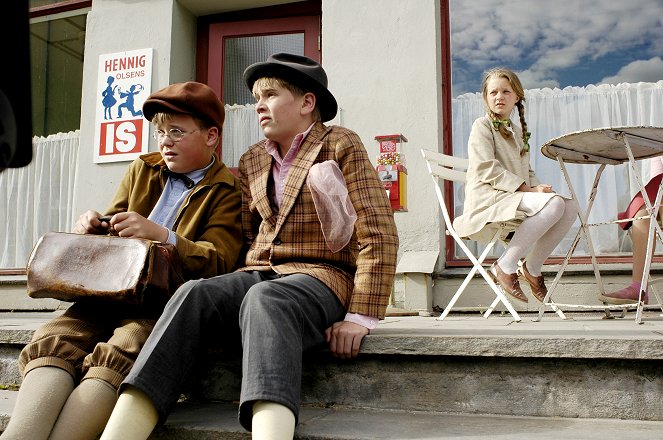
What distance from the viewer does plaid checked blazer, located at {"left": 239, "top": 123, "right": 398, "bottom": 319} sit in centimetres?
234

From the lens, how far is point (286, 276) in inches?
92.5

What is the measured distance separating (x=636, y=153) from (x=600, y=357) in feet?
6.72

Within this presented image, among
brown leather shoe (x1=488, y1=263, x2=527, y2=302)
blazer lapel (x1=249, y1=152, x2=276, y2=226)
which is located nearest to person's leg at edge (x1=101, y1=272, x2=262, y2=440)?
blazer lapel (x1=249, y1=152, x2=276, y2=226)

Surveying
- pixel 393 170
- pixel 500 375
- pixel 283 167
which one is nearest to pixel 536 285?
pixel 393 170

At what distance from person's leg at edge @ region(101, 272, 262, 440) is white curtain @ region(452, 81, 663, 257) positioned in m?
3.27

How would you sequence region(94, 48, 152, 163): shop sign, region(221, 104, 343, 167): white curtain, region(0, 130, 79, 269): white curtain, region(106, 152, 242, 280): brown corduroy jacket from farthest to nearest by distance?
region(0, 130, 79, 269): white curtain < region(221, 104, 343, 167): white curtain < region(94, 48, 152, 163): shop sign < region(106, 152, 242, 280): brown corduroy jacket

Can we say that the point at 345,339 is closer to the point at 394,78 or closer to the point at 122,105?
the point at 394,78

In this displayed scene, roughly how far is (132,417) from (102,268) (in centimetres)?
61

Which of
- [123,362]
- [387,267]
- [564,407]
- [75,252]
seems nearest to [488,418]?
[564,407]

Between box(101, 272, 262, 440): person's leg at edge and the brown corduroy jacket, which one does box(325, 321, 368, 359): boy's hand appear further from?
the brown corduroy jacket

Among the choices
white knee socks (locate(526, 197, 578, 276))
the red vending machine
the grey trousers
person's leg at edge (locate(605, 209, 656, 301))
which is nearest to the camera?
the grey trousers

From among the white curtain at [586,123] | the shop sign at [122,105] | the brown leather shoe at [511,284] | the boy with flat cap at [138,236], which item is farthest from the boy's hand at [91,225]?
the shop sign at [122,105]

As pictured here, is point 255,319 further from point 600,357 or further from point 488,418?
point 600,357

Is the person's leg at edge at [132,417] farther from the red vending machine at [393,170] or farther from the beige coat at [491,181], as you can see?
the red vending machine at [393,170]
